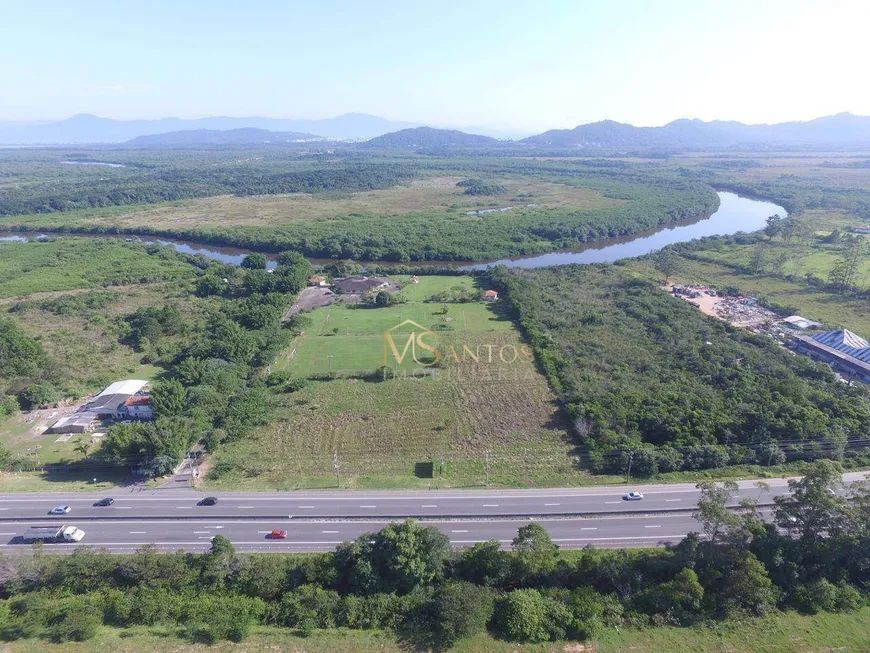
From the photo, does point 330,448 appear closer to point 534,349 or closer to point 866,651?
point 534,349

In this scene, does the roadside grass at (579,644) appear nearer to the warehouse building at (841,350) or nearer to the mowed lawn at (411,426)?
the mowed lawn at (411,426)

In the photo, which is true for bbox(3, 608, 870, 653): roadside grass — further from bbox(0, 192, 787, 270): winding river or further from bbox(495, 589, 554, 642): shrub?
bbox(0, 192, 787, 270): winding river

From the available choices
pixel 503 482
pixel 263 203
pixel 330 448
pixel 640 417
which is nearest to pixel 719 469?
pixel 640 417

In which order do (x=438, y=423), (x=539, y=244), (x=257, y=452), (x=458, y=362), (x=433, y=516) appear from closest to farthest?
1. (x=433, y=516)
2. (x=257, y=452)
3. (x=438, y=423)
4. (x=458, y=362)
5. (x=539, y=244)

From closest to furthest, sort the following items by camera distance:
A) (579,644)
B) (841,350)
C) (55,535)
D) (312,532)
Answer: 1. (579,644)
2. (55,535)
3. (312,532)
4. (841,350)

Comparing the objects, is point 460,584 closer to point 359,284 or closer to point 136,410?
point 136,410

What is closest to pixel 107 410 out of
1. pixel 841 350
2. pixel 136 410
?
pixel 136 410
